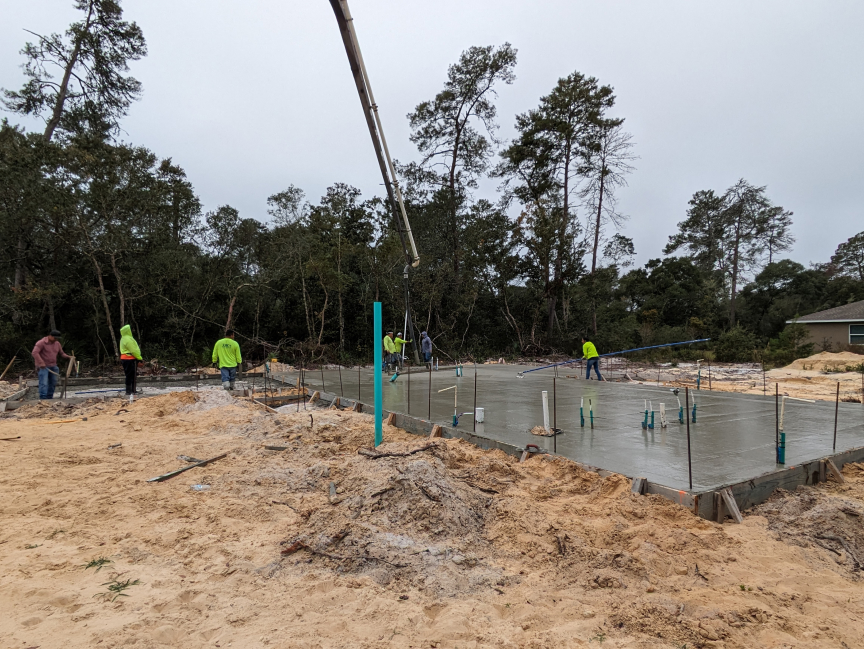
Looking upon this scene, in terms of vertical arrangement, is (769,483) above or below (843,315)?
below

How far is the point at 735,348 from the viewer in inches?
831

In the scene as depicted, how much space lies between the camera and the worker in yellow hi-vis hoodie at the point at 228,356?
10211 millimetres

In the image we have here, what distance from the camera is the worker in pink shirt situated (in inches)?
345

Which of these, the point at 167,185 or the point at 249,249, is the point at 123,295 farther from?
the point at 249,249

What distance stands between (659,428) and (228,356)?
8.44 metres

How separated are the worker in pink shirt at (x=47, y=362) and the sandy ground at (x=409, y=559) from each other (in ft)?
15.7

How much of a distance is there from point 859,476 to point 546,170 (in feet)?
77.4

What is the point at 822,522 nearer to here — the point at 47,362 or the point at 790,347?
the point at 47,362

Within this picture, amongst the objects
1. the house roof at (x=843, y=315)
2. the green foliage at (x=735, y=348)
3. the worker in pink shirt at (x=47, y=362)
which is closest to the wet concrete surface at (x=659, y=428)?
the worker in pink shirt at (x=47, y=362)

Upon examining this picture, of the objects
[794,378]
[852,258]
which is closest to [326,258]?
[794,378]

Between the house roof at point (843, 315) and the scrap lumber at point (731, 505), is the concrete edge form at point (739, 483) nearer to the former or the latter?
the scrap lumber at point (731, 505)

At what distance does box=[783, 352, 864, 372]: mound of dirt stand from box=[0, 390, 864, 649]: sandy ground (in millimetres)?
15896

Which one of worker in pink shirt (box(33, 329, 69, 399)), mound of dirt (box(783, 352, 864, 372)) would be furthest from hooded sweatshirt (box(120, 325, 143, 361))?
mound of dirt (box(783, 352, 864, 372))

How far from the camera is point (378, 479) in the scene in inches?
151
